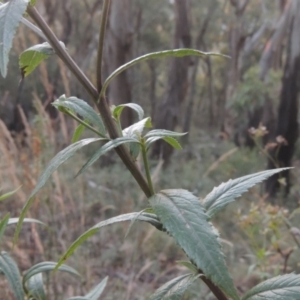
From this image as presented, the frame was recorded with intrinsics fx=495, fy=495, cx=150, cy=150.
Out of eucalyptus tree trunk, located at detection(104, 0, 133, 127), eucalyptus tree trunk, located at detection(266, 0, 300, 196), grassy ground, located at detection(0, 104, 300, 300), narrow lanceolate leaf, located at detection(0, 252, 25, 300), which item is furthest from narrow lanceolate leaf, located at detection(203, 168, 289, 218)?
eucalyptus tree trunk, located at detection(104, 0, 133, 127)

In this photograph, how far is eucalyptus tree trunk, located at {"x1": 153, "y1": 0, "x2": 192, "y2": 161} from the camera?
6.95 meters

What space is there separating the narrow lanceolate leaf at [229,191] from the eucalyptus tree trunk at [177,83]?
20.5 feet

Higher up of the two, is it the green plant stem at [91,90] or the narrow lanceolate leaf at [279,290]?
the green plant stem at [91,90]

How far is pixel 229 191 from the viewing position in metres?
0.55

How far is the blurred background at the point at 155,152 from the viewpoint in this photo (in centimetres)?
198

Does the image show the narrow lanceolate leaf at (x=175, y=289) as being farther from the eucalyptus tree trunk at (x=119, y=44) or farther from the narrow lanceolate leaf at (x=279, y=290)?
the eucalyptus tree trunk at (x=119, y=44)

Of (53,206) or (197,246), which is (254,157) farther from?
(197,246)

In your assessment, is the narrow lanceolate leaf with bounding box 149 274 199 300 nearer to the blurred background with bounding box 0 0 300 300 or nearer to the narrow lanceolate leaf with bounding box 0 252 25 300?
the narrow lanceolate leaf with bounding box 0 252 25 300

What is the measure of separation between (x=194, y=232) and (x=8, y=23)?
24cm

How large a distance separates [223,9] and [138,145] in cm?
1414

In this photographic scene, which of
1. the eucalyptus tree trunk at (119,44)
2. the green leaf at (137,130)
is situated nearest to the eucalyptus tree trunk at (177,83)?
the eucalyptus tree trunk at (119,44)

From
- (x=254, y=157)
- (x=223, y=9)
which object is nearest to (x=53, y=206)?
(x=254, y=157)

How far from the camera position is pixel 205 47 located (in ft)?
49.0

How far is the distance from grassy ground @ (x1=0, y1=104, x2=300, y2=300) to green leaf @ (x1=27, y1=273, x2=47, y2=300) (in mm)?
425
